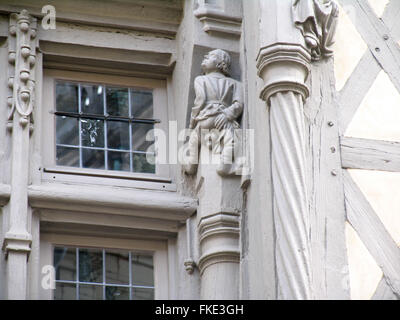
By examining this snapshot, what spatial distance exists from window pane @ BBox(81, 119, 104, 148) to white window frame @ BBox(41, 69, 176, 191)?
17 centimetres

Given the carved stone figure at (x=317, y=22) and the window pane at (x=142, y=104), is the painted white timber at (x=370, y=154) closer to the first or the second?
the carved stone figure at (x=317, y=22)

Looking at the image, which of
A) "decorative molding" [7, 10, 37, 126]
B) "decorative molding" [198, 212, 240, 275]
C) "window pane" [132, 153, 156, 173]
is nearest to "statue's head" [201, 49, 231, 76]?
"window pane" [132, 153, 156, 173]

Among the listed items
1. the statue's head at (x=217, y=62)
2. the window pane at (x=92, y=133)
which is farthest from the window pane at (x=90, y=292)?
the statue's head at (x=217, y=62)

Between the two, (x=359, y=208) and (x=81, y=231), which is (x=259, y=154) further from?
(x=81, y=231)

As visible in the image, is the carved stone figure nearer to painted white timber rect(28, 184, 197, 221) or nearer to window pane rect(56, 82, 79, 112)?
painted white timber rect(28, 184, 197, 221)

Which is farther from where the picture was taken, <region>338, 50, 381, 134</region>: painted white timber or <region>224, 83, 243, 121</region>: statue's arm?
<region>224, 83, 243, 121</region>: statue's arm

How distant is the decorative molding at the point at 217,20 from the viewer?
823 centimetres

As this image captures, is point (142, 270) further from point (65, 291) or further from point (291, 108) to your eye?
point (291, 108)

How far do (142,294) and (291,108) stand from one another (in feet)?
4.37

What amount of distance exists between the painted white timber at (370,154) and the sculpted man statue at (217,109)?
646 millimetres

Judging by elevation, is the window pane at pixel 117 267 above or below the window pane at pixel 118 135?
below

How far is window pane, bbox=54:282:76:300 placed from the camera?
7.80m

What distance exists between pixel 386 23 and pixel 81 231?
198cm

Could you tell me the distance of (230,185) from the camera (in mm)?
7883
